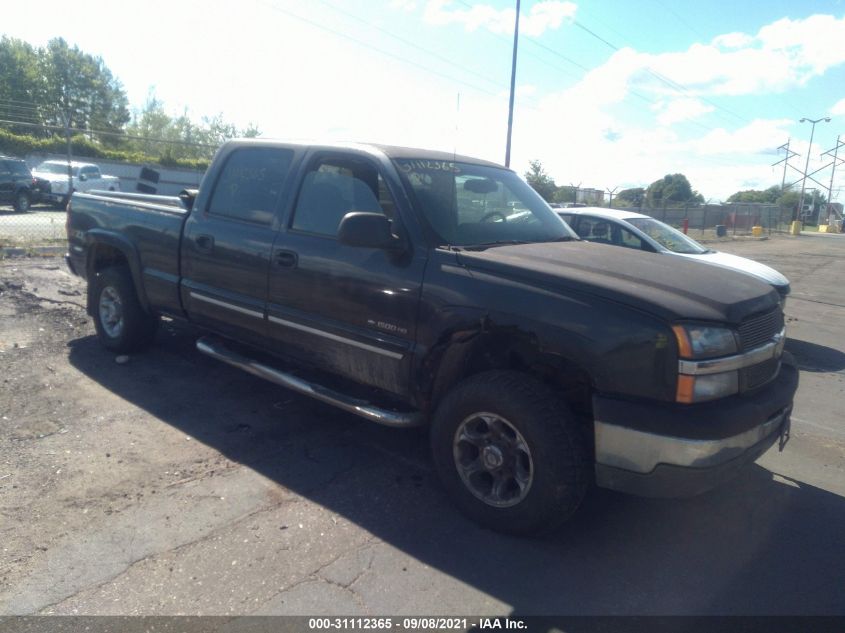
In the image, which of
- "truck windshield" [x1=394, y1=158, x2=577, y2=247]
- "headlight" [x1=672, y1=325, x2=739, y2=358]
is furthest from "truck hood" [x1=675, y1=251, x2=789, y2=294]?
"headlight" [x1=672, y1=325, x2=739, y2=358]

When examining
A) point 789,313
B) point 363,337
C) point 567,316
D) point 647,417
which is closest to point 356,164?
point 363,337

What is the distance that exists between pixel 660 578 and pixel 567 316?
4.38ft

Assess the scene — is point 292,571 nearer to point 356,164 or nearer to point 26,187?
point 356,164

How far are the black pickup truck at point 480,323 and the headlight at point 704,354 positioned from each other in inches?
0.4

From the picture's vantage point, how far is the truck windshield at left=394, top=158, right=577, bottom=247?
3986mm

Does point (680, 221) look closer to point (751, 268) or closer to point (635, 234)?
point (635, 234)

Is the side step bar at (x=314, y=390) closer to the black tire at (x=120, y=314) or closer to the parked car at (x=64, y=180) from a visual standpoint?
the black tire at (x=120, y=314)

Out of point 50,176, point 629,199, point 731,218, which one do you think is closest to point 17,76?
point 50,176

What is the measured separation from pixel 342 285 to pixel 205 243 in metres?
1.51

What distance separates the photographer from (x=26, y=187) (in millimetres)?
21016

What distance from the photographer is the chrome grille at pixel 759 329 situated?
3.24 metres

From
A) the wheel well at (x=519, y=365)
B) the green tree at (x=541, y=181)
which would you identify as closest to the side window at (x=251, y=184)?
the wheel well at (x=519, y=365)

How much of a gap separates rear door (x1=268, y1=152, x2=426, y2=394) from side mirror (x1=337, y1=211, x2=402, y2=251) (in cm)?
18

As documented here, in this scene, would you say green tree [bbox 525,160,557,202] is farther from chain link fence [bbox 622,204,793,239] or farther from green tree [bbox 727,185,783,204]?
green tree [bbox 727,185,783,204]
